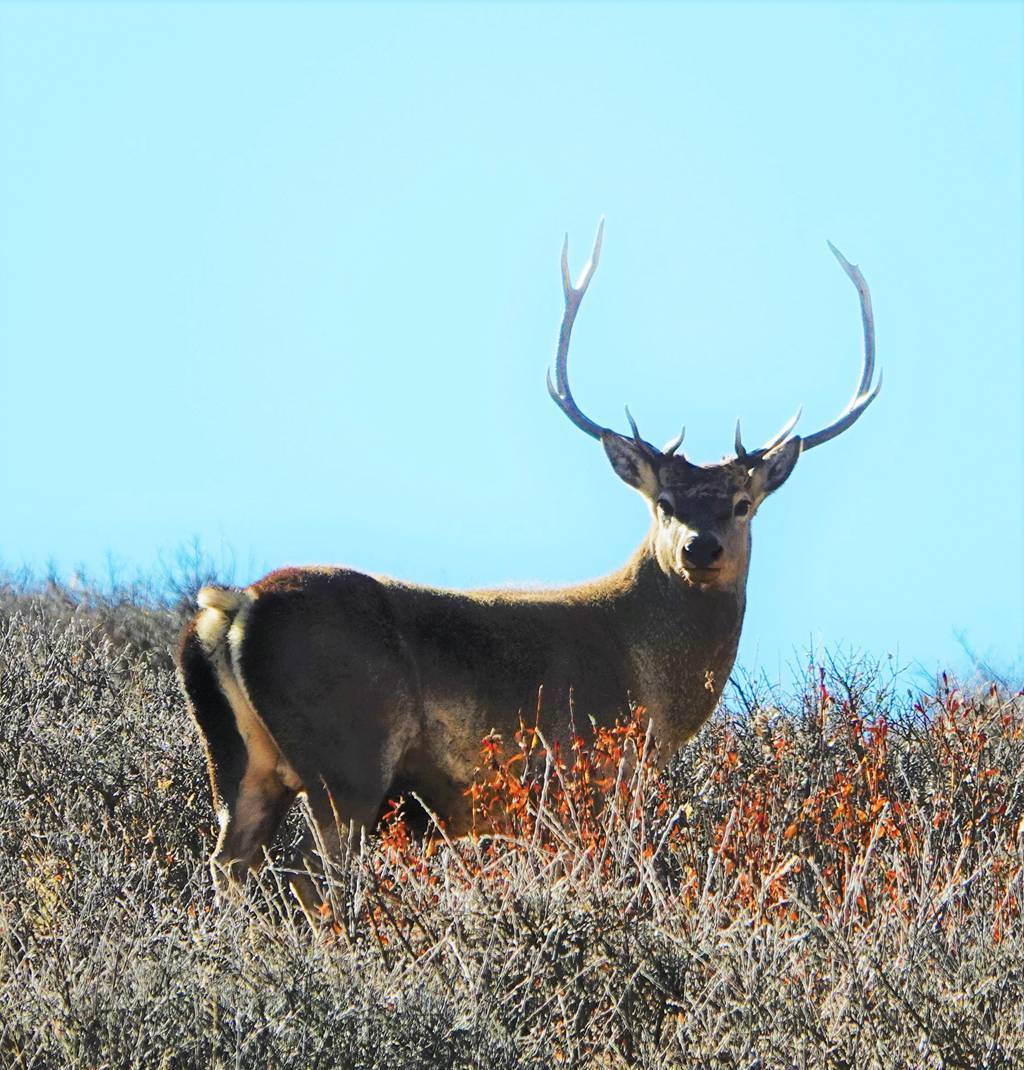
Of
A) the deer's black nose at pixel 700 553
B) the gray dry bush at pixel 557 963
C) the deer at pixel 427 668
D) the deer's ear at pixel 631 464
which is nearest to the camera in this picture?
the gray dry bush at pixel 557 963

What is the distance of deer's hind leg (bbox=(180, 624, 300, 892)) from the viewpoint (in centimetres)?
761

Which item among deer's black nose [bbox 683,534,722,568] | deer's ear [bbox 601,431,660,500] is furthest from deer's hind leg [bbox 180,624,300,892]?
deer's ear [bbox 601,431,660,500]

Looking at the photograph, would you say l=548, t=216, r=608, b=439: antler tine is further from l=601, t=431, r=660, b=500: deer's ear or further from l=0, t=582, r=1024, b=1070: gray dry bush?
l=0, t=582, r=1024, b=1070: gray dry bush

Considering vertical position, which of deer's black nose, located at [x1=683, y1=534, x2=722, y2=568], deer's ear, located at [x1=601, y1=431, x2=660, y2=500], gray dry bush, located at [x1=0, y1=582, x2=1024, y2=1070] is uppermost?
deer's ear, located at [x1=601, y1=431, x2=660, y2=500]

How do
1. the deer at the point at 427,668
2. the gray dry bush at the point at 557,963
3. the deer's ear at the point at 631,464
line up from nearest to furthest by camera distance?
the gray dry bush at the point at 557,963, the deer at the point at 427,668, the deer's ear at the point at 631,464

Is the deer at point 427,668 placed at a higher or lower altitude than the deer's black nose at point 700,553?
lower

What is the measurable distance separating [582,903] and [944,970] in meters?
1.01

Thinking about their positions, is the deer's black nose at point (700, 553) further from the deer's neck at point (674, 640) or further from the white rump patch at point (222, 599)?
the white rump patch at point (222, 599)

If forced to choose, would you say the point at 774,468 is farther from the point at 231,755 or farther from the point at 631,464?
the point at 231,755

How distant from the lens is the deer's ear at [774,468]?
8984 millimetres

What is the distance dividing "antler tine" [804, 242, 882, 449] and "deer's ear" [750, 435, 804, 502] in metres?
0.21

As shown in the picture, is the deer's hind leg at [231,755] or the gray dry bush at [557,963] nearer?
the gray dry bush at [557,963]

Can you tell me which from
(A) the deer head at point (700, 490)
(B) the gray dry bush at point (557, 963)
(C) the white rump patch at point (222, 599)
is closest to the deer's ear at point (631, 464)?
(A) the deer head at point (700, 490)

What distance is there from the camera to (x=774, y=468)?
9.09 m
